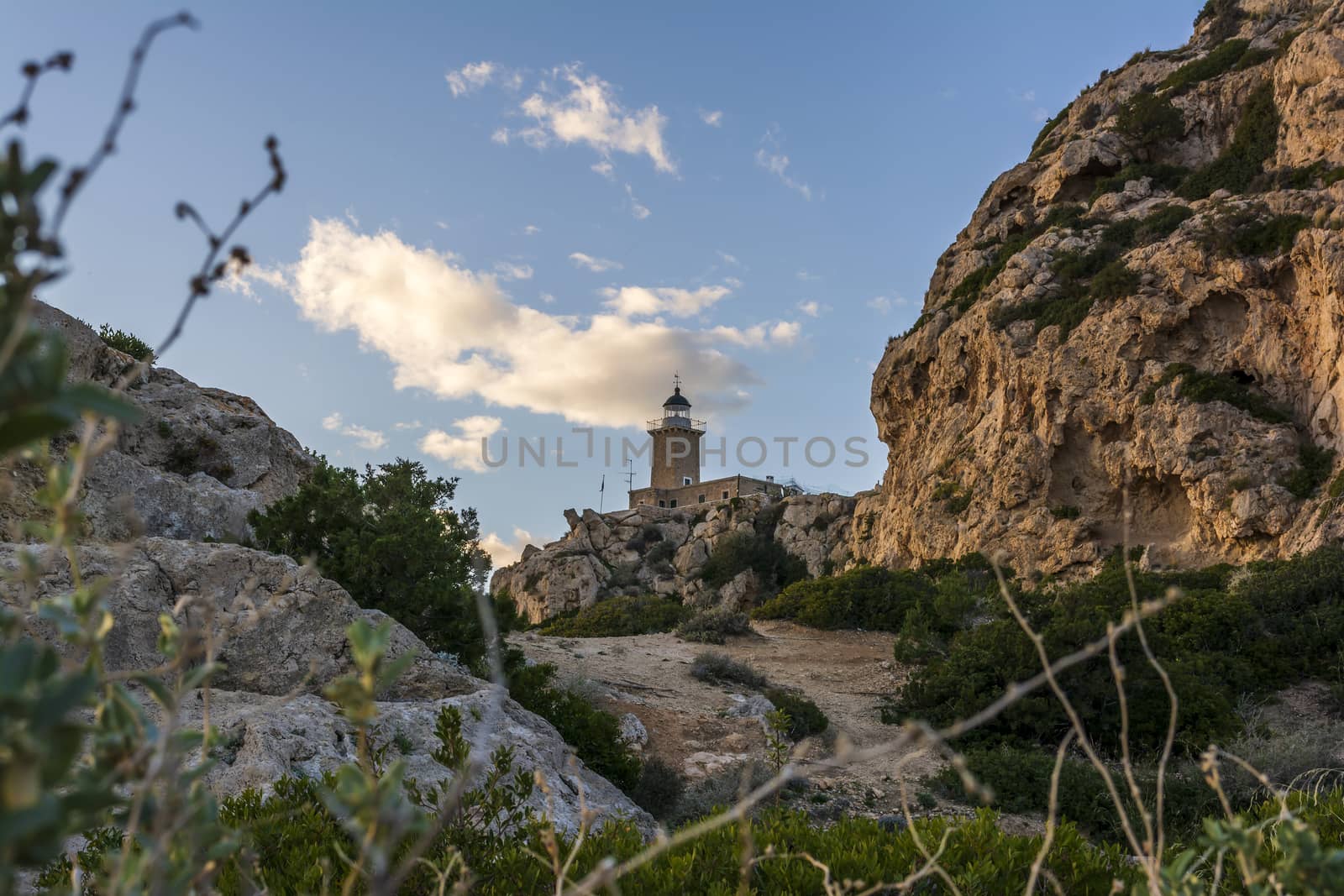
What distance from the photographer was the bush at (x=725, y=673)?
39.2ft

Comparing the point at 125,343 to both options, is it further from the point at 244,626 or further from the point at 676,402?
the point at 676,402

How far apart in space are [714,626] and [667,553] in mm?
18077

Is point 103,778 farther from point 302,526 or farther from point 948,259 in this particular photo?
point 948,259

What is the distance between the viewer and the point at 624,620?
67.7 feet

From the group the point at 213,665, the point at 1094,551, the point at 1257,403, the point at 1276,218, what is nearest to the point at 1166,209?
the point at 1276,218

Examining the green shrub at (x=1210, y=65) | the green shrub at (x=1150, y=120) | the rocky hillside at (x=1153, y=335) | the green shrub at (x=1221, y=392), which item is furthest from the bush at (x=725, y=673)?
the green shrub at (x=1210, y=65)

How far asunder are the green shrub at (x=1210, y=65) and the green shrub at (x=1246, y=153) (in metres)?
2.13

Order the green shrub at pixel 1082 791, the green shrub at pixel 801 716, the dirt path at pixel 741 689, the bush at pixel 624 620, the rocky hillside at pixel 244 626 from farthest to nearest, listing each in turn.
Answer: the bush at pixel 624 620 → the green shrub at pixel 801 716 → the dirt path at pixel 741 689 → the green shrub at pixel 1082 791 → the rocky hillside at pixel 244 626

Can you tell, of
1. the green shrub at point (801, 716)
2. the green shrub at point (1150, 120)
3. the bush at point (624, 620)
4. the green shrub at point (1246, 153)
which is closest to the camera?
the green shrub at point (801, 716)

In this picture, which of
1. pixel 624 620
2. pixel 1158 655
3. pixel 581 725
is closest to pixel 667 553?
pixel 624 620

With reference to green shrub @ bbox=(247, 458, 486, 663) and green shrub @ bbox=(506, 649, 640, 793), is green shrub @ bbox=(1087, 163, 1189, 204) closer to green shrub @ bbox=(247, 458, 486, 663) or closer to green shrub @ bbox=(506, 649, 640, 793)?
green shrub @ bbox=(247, 458, 486, 663)

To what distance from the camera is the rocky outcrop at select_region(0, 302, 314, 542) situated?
7730 mm

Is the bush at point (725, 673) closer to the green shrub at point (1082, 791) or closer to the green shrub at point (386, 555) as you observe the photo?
the green shrub at point (386, 555)

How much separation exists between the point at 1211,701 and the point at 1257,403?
39.4ft
